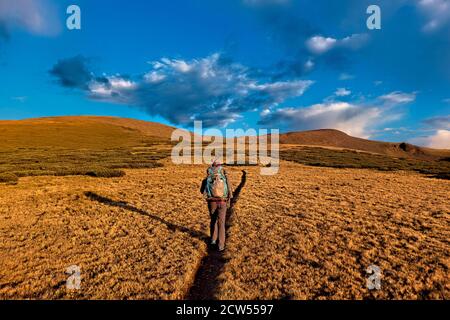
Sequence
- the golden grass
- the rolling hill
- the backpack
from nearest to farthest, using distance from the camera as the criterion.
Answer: the golden grass < the backpack < the rolling hill

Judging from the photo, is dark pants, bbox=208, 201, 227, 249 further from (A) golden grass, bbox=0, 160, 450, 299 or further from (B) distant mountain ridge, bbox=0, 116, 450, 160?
(B) distant mountain ridge, bbox=0, 116, 450, 160

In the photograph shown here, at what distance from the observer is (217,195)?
10.2 m

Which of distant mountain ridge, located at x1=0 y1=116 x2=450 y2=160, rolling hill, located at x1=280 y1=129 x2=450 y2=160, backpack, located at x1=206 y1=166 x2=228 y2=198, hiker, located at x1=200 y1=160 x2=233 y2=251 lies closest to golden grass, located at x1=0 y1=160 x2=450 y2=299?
hiker, located at x1=200 y1=160 x2=233 y2=251

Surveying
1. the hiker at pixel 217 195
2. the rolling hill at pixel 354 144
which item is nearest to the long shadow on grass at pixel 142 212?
the hiker at pixel 217 195

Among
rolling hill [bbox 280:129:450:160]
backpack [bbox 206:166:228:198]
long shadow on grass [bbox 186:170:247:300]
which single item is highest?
rolling hill [bbox 280:129:450:160]

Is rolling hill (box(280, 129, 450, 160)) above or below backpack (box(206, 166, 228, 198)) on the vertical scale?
above

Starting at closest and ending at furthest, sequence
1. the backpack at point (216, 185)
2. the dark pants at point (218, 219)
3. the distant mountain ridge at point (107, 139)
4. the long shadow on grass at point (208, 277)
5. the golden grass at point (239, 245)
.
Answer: the long shadow on grass at point (208, 277), the golden grass at point (239, 245), the backpack at point (216, 185), the dark pants at point (218, 219), the distant mountain ridge at point (107, 139)

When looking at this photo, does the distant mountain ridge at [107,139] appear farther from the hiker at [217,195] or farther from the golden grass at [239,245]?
the hiker at [217,195]

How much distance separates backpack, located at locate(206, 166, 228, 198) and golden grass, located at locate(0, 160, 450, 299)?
81.7 inches

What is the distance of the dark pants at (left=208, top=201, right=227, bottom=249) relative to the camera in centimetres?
1051

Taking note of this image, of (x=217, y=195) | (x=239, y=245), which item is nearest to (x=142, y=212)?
(x=239, y=245)

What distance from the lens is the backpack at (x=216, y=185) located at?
10.2 m

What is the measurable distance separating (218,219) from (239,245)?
4.25 feet
